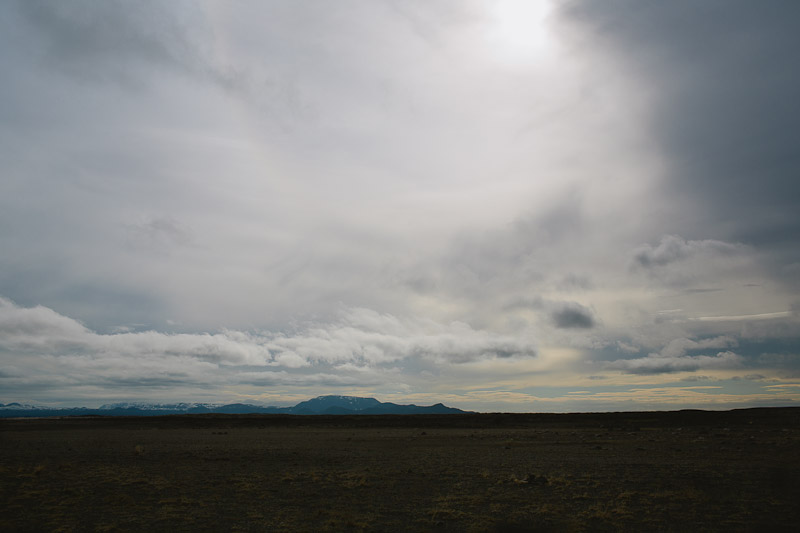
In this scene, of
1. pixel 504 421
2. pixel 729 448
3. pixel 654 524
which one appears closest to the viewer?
pixel 654 524

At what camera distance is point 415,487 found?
20859 millimetres

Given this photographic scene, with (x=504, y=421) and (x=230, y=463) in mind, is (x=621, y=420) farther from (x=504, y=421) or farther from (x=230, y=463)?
(x=230, y=463)

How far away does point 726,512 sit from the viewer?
616 inches

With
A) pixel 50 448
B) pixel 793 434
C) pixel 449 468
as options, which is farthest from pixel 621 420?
pixel 50 448

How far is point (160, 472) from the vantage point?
83.7 ft

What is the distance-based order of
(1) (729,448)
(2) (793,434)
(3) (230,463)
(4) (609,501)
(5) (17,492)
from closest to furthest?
(4) (609,501) → (5) (17,492) → (3) (230,463) → (1) (729,448) → (2) (793,434)

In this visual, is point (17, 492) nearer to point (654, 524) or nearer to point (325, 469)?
point (325, 469)

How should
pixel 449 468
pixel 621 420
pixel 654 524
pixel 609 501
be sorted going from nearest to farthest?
pixel 654 524 < pixel 609 501 < pixel 449 468 < pixel 621 420

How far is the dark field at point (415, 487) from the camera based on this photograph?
50.0ft

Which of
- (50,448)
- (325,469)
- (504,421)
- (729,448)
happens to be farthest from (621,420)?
(50,448)

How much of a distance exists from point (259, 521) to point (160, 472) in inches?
526

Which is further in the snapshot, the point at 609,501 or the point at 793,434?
the point at 793,434

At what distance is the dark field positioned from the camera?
15.2 meters

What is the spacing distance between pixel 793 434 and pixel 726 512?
31486 millimetres
